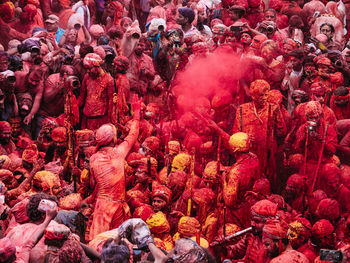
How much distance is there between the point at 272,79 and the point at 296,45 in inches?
39.9

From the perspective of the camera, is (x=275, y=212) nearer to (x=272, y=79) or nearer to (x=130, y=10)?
(x=272, y=79)

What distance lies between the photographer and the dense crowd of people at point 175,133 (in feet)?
24.3

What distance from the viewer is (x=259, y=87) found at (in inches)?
360

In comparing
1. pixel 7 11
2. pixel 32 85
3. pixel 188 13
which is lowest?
pixel 32 85

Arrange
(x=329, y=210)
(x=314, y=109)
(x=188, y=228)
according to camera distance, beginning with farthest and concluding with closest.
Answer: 1. (x=314, y=109)
2. (x=329, y=210)
3. (x=188, y=228)

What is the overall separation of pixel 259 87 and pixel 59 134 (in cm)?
330

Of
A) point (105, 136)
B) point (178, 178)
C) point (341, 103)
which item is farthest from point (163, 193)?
point (341, 103)

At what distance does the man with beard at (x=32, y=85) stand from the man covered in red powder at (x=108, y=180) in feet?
10.7

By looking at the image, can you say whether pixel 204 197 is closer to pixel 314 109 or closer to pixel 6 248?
pixel 314 109

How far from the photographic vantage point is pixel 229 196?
26.9 ft

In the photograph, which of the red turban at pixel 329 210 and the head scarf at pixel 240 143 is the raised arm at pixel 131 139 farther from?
the red turban at pixel 329 210

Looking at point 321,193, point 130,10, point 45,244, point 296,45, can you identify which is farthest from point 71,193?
point 130,10

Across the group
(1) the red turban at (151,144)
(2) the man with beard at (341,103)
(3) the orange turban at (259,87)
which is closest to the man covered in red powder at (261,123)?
(3) the orange turban at (259,87)


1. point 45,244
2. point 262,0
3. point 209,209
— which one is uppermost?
point 262,0
